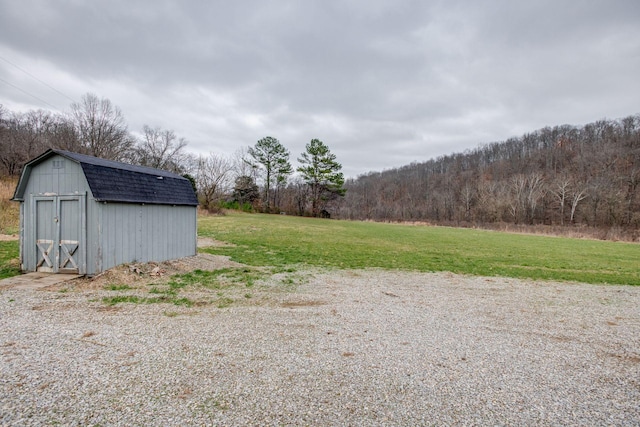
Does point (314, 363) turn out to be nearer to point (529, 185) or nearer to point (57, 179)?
point (57, 179)

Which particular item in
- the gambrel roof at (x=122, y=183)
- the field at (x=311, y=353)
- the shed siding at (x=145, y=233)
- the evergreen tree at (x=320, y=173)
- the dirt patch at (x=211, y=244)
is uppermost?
the evergreen tree at (x=320, y=173)

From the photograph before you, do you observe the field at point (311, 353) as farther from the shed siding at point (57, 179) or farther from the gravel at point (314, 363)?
the shed siding at point (57, 179)

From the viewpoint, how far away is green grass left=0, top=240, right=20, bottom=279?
26.7 ft

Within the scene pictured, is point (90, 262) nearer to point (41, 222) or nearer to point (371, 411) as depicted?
point (41, 222)

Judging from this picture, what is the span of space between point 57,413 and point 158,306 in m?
3.18

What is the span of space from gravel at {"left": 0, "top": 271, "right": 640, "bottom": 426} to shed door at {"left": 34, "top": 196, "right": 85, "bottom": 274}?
151 centimetres

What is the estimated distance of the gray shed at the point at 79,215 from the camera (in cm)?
779

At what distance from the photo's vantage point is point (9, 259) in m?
9.72

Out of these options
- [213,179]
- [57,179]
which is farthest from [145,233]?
[213,179]

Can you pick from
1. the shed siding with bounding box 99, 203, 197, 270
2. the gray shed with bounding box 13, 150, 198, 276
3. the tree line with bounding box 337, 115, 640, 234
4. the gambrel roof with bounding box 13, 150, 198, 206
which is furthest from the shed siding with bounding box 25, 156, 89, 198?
the tree line with bounding box 337, 115, 640, 234

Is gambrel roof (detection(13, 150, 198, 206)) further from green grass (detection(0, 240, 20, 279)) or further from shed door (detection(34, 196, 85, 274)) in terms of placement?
green grass (detection(0, 240, 20, 279))

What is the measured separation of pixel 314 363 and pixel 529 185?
61348 mm

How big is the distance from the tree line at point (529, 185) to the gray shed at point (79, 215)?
48.3m

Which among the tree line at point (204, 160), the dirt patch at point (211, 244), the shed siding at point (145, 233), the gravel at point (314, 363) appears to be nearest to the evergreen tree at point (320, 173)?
the tree line at point (204, 160)
